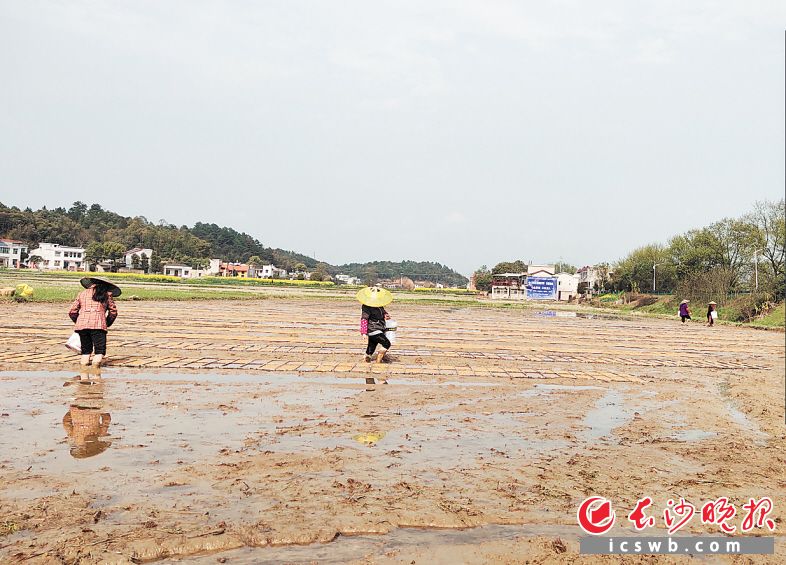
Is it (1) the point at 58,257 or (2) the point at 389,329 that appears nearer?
(2) the point at 389,329

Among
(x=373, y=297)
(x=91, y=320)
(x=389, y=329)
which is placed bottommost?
(x=389, y=329)

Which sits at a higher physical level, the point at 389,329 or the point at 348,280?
the point at 348,280

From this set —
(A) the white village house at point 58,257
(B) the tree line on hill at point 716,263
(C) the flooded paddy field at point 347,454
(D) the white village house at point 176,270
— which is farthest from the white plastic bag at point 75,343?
(D) the white village house at point 176,270

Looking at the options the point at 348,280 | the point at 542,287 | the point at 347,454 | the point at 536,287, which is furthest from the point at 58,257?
the point at 347,454

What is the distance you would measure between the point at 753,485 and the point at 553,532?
2087mm

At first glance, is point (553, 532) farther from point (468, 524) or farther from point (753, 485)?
point (753, 485)

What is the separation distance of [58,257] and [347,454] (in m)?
101

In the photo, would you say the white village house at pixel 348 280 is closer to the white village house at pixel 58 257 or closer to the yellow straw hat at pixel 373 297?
the white village house at pixel 58 257

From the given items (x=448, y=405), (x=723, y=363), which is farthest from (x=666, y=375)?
(x=448, y=405)

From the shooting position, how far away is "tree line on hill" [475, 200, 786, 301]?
139 ft

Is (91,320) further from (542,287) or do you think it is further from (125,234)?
(125,234)

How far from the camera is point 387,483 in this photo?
4.29 m

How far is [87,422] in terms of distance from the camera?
5.82 meters

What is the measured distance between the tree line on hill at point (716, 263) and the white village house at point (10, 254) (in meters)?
86.0
